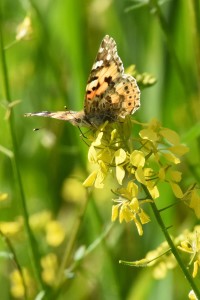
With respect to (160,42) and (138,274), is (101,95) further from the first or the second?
(160,42)

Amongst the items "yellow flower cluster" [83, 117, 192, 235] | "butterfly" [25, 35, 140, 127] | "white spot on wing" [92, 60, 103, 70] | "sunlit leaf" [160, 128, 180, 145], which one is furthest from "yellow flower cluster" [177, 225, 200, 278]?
"white spot on wing" [92, 60, 103, 70]

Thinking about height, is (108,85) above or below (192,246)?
above

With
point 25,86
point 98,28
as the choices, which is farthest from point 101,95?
point 98,28

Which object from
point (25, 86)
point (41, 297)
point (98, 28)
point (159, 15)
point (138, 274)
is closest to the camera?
point (41, 297)

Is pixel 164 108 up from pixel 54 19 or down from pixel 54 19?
down

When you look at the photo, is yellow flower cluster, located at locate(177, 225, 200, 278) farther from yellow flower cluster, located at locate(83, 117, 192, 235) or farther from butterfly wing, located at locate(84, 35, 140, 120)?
butterfly wing, located at locate(84, 35, 140, 120)

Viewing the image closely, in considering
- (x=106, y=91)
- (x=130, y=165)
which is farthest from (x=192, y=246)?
(x=106, y=91)

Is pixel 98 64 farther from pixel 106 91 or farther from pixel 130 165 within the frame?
pixel 130 165
